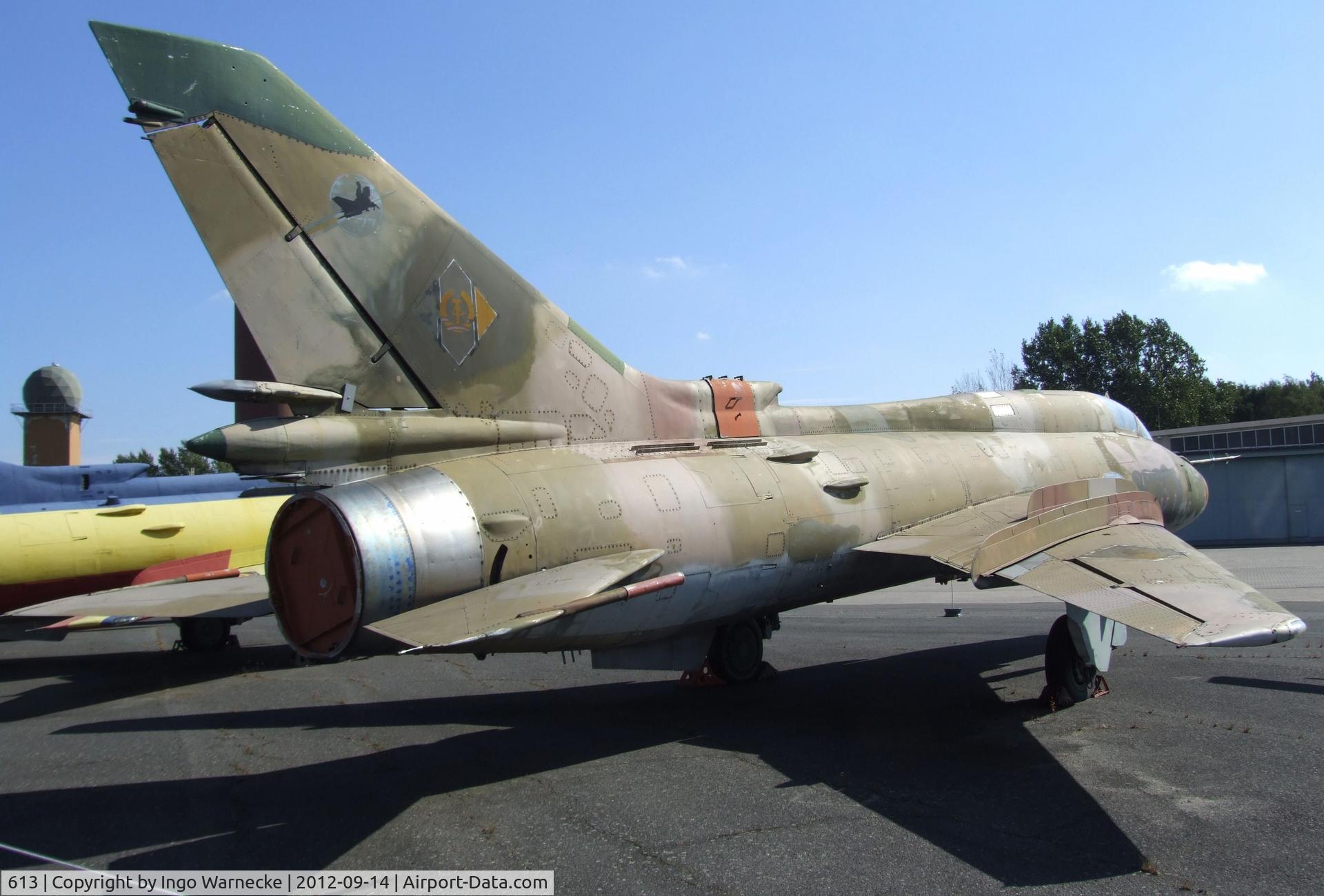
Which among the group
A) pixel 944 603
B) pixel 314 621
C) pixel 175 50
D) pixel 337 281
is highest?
pixel 175 50

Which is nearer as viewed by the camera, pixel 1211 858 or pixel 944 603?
pixel 1211 858

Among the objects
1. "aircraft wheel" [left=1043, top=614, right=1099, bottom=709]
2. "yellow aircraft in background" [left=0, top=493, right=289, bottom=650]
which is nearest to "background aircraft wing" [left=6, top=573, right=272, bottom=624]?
"yellow aircraft in background" [left=0, top=493, right=289, bottom=650]

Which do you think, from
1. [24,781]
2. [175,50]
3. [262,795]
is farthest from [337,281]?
[24,781]

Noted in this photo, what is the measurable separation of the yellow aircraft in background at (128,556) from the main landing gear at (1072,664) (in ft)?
31.1

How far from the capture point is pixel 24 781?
7203 millimetres

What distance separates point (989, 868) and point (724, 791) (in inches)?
77.7

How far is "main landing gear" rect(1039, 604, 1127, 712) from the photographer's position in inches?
326

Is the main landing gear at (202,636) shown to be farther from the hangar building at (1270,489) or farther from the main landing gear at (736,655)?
the hangar building at (1270,489)

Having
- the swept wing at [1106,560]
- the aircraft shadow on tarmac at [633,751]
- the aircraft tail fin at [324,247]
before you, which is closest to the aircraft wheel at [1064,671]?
the aircraft shadow on tarmac at [633,751]

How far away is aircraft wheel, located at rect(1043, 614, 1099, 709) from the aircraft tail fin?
17.6 feet

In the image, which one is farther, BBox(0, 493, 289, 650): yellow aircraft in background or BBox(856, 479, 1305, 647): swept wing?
BBox(0, 493, 289, 650): yellow aircraft in background

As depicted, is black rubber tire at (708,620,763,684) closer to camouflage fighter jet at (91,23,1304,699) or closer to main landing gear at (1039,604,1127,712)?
camouflage fighter jet at (91,23,1304,699)

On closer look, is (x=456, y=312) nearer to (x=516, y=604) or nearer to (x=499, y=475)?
(x=499, y=475)

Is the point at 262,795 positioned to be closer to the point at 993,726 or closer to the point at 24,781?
the point at 24,781
